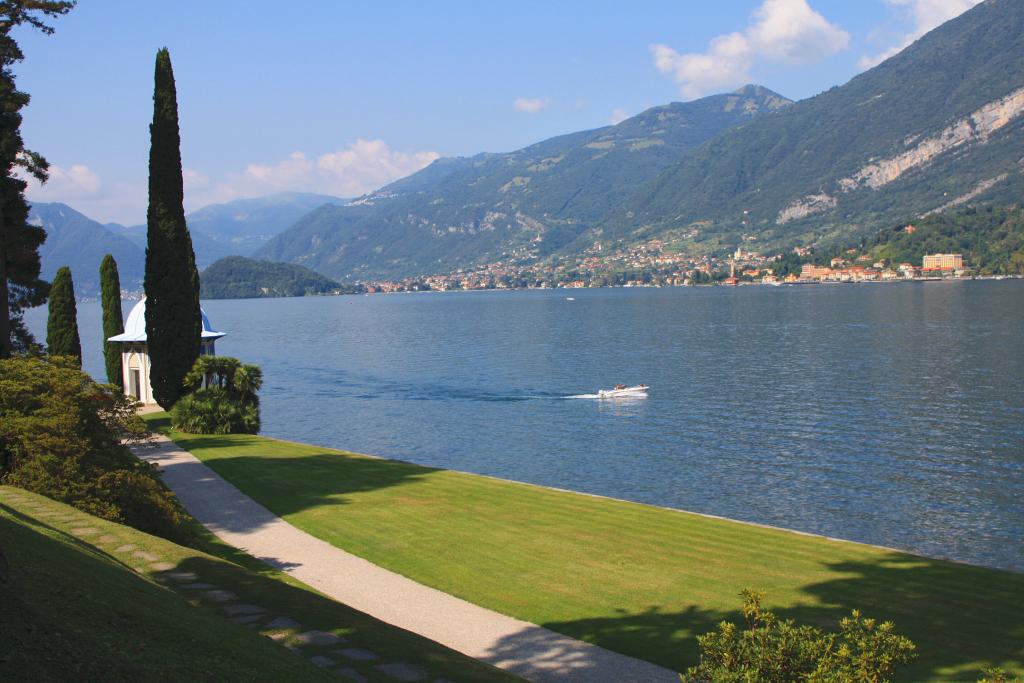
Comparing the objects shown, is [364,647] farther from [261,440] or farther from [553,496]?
[261,440]

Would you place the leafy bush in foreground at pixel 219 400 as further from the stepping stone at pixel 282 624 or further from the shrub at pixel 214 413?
the stepping stone at pixel 282 624

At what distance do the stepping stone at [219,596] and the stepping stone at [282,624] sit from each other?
0.96 metres

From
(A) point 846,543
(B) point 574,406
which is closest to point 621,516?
(A) point 846,543

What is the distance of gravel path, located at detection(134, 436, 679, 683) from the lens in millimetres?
10238

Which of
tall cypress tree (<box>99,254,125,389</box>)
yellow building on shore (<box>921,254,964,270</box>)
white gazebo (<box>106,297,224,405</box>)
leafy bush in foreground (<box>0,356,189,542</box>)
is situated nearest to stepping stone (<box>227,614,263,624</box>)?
leafy bush in foreground (<box>0,356,189,542</box>)

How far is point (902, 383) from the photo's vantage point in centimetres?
4891

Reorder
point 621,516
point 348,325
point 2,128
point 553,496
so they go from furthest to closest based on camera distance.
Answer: point 348,325 < point 2,128 < point 553,496 < point 621,516

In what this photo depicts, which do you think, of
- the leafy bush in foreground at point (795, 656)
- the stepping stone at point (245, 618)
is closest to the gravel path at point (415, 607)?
the stepping stone at point (245, 618)

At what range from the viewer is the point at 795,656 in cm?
668

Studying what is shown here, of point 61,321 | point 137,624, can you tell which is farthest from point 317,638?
point 61,321

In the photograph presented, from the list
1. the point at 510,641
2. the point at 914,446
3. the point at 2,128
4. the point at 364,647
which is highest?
the point at 2,128

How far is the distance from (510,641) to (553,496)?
1072 centimetres

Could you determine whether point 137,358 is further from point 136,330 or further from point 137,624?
point 137,624

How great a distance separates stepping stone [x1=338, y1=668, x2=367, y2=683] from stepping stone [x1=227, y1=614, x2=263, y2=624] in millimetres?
1782
